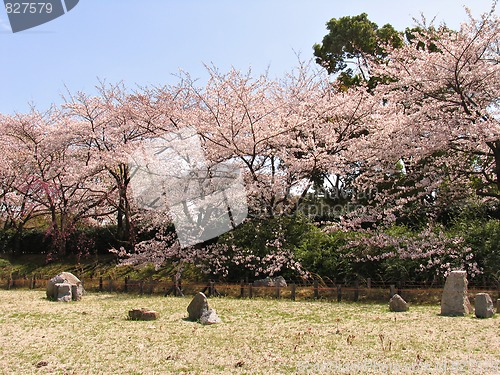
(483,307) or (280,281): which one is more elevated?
(280,281)

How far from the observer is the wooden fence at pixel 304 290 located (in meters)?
10.0

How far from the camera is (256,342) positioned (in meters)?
6.26

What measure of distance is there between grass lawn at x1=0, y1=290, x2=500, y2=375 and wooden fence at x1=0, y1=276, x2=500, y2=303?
0.92 m

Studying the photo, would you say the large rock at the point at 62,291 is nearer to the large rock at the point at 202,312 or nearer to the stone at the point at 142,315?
the stone at the point at 142,315

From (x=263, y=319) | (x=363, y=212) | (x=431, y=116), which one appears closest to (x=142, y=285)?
(x=263, y=319)

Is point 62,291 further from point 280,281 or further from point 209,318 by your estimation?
point 280,281

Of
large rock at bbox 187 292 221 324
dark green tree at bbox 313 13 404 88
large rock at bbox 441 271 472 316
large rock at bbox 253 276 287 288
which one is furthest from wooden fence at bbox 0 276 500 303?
dark green tree at bbox 313 13 404 88

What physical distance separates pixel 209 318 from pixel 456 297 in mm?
4275

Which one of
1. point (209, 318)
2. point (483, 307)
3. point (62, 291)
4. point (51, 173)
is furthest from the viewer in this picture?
point (51, 173)

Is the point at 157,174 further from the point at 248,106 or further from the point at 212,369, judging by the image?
the point at 212,369

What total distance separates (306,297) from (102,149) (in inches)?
427

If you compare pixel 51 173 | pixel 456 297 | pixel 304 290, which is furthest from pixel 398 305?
pixel 51 173

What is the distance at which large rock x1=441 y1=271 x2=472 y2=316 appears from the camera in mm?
8195

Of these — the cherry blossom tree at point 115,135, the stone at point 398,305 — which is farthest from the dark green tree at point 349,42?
the stone at point 398,305
